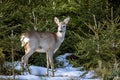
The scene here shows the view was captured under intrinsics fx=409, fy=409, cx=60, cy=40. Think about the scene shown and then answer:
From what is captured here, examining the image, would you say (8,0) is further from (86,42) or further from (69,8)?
(86,42)

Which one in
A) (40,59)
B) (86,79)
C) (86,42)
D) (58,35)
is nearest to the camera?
(86,79)

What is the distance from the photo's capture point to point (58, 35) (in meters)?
13.9

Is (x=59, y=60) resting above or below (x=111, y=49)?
below

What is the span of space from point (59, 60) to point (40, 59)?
43.6 inches

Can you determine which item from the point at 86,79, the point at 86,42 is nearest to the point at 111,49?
the point at 86,79

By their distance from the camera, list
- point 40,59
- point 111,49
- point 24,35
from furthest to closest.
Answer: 1. point 40,59
2. point 24,35
3. point 111,49

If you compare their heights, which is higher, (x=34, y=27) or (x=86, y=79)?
(x=34, y=27)

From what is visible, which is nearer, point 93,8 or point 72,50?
point 93,8

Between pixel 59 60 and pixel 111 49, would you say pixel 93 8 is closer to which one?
pixel 59 60

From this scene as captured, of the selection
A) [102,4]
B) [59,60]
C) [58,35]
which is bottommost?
[59,60]

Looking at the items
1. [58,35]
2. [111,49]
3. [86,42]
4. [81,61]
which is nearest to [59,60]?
[81,61]

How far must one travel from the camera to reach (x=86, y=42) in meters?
10.7

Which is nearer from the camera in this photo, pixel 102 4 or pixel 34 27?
pixel 34 27

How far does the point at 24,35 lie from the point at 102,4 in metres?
4.17
